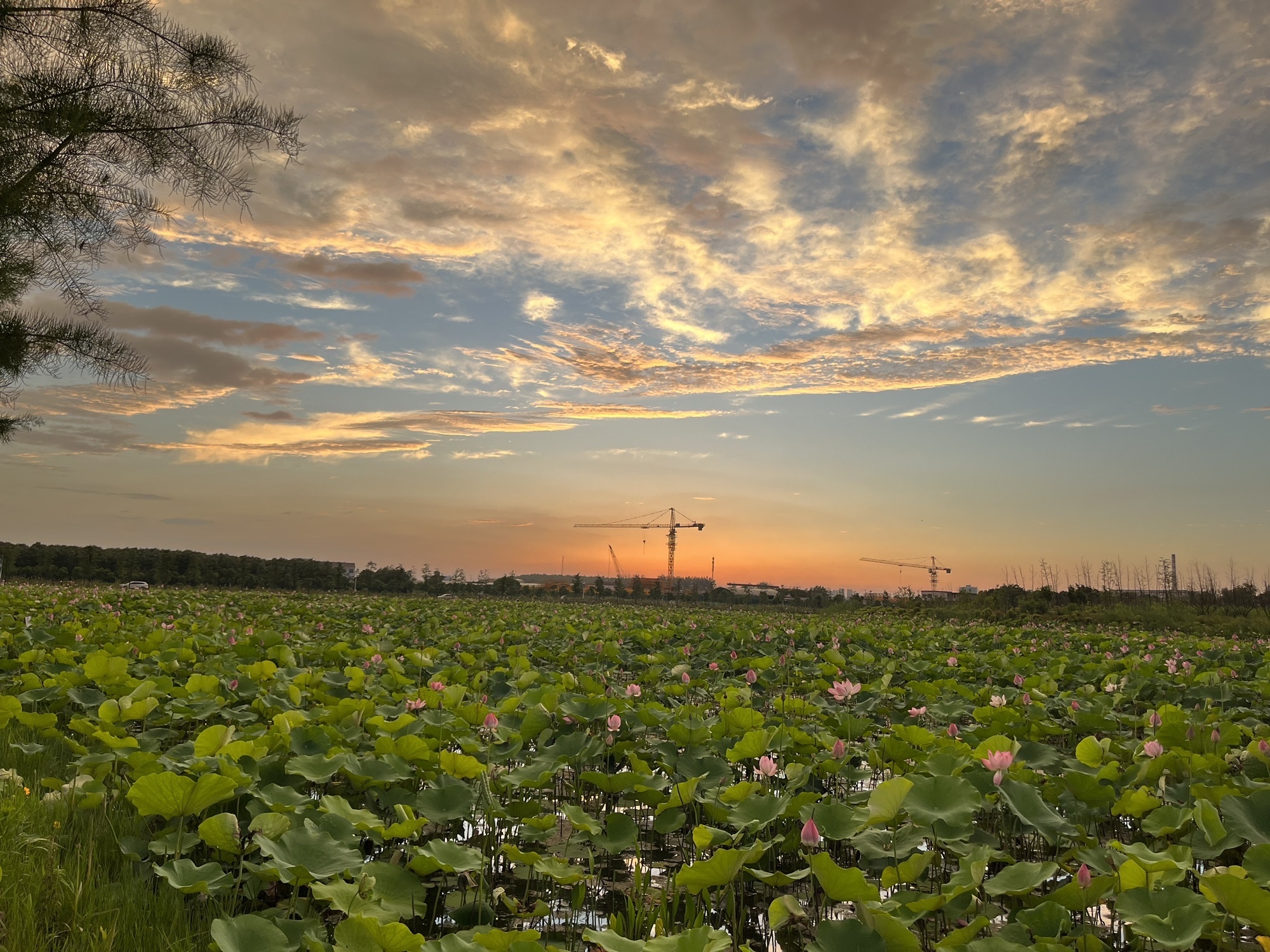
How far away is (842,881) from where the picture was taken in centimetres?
226

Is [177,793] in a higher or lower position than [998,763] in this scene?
lower

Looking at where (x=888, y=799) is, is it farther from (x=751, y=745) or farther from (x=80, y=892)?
(x=80, y=892)

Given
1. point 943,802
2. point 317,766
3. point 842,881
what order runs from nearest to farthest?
point 842,881, point 943,802, point 317,766

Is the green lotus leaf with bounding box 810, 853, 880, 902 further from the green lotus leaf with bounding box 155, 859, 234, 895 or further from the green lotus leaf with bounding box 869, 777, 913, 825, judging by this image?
the green lotus leaf with bounding box 155, 859, 234, 895

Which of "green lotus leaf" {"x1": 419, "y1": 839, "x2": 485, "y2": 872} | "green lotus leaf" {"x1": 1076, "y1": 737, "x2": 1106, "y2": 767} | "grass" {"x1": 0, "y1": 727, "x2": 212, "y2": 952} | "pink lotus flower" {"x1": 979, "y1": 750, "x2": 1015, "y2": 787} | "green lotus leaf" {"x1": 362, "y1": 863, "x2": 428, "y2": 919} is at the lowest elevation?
"grass" {"x1": 0, "y1": 727, "x2": 212, "y2": 952}

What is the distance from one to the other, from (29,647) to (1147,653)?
41.7ft

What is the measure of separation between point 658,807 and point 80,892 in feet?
7.13

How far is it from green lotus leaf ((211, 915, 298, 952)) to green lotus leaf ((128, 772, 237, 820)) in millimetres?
739

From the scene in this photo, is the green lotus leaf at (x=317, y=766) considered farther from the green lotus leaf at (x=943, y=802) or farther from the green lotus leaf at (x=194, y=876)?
the green lotus leaf at (x=943, y=802)

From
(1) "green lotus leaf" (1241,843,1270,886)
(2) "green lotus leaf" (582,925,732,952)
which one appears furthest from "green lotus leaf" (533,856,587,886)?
(1) "green lotus leaf" (1241,843,1270,886)

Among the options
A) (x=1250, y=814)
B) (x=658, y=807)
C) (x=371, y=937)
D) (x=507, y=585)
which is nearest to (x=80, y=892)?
(x=371, y=937)

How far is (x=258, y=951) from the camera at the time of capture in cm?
204

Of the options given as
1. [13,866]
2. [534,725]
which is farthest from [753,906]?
[13,866]

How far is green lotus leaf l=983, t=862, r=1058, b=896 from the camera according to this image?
2451mm
